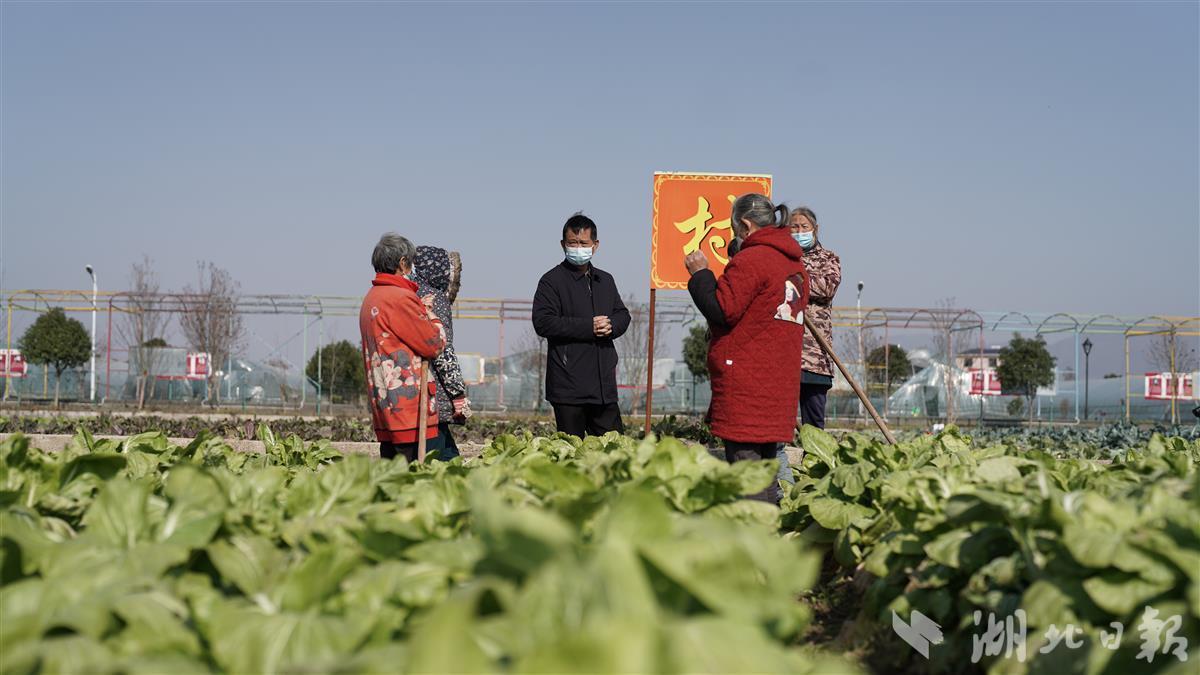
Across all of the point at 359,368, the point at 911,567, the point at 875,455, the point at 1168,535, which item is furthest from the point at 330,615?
the point at 359,368

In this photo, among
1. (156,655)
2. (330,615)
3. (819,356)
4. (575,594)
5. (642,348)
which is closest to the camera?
(575,594)

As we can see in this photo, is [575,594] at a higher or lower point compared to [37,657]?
higher

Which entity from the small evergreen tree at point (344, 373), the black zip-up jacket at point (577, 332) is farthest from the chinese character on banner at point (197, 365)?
the black zip-up jacket at point (577, 332)

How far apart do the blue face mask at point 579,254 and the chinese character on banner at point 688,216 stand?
211 cm

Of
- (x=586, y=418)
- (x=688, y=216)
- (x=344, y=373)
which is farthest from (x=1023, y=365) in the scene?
(x=586, y=418)

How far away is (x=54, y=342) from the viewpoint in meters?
28.8

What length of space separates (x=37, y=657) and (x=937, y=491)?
2.33 meters

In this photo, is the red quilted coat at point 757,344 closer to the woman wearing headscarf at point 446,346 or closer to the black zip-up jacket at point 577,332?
the black zip-up jacket at point 577,332

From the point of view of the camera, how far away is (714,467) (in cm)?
288

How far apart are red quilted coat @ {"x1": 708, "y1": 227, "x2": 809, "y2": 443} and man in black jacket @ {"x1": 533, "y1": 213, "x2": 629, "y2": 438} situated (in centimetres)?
192

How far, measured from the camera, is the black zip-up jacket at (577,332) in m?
6.56

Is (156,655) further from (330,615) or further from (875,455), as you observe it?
(875,455)

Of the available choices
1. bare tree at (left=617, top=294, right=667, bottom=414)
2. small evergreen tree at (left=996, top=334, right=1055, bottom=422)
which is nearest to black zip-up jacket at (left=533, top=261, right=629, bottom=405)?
bare tree at (left=617, top=294, right=667, bottom=414)

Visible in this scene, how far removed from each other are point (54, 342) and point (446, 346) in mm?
26536
